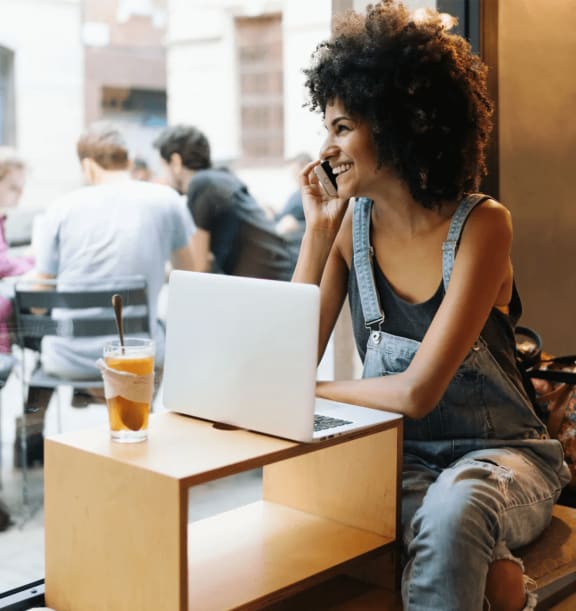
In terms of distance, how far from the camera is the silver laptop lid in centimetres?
150

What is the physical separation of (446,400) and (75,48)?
1289 mm

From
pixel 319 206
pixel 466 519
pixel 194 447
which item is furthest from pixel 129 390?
pixel 319 206

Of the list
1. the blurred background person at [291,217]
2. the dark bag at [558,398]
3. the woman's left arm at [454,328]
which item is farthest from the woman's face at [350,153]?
the blurred background person at [291,217]

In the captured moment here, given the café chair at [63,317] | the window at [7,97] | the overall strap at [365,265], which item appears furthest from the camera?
the café chair at [63,317]

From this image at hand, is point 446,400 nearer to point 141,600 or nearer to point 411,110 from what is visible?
point 411,110

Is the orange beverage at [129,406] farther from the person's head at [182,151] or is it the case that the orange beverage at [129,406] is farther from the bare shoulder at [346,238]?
the person's head at [182,151]

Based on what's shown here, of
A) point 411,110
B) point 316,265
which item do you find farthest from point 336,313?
point 411,110

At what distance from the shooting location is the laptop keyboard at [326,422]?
1.60 m

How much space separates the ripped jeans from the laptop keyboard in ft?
0.67

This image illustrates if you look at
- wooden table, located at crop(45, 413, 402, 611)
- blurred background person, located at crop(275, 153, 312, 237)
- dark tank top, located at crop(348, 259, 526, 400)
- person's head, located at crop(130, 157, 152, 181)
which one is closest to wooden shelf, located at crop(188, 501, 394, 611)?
wooden table, located at crop(45, 413, 402, 611)

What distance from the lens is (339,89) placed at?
187 centimetres

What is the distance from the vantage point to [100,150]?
243 cm

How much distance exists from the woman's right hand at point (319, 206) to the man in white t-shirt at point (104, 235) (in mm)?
654

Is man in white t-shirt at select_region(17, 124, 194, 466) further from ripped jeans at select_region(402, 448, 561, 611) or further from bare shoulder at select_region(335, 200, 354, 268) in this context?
ripped jeans at select_region(402, 448, 561, 611)
